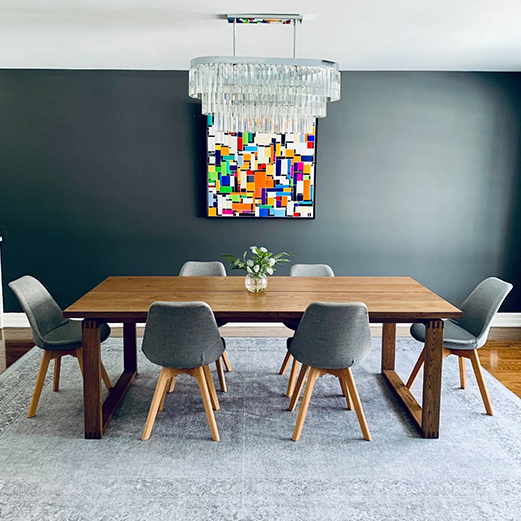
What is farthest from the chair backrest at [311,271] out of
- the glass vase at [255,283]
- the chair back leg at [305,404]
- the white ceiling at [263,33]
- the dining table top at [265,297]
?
the white ceiling at [263,33]

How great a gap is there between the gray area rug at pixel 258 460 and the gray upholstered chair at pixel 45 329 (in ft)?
1.04

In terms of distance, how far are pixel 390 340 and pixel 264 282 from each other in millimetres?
1181

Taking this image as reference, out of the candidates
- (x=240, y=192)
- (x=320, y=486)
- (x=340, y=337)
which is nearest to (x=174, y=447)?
(x=320, y=486)

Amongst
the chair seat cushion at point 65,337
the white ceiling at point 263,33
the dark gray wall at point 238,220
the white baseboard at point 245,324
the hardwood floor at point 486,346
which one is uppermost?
the white ceiling at point 263,33

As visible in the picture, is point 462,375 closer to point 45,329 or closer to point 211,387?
point 211,387

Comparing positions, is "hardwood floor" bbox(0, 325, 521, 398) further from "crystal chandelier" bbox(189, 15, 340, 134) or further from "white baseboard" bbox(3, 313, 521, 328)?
"crystal chandelier" bbox(189, 15, 340, 134)

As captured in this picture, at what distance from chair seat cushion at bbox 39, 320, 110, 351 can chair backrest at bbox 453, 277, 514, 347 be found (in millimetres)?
2319

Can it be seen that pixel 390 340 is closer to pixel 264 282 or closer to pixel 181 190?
pixel 264 282

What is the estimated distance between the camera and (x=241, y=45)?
3.80m

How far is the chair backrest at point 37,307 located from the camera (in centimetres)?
296

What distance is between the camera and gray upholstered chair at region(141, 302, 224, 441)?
8.46 ft

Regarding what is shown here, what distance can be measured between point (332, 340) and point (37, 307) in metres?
1.80

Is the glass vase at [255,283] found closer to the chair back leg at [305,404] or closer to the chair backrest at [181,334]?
the chair backrest at [181,334]

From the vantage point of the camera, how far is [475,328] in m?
3.18
